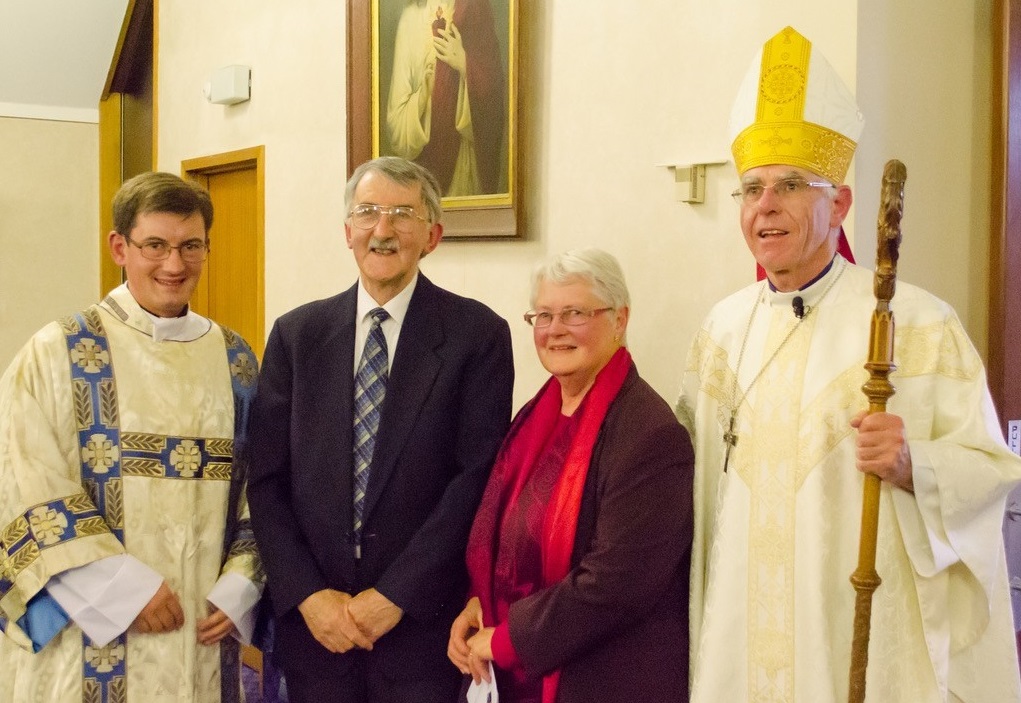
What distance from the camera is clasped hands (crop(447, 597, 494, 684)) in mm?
2182

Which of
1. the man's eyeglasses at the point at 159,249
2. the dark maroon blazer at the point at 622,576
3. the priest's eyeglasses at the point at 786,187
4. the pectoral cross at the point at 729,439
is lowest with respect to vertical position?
the dark maroon blazer at the point at 622,576

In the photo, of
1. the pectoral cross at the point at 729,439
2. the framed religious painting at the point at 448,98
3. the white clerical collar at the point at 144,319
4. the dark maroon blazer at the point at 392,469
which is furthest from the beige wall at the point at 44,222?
the pectoral cross at the point at 729,439

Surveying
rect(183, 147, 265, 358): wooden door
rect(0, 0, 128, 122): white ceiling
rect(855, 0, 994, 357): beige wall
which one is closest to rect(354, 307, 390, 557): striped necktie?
rect(855, 0, 994, 357): beige wall

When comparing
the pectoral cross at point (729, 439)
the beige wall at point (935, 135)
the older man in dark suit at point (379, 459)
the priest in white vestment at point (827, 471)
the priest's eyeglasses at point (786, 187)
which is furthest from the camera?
the beige wall at point (935, 135)

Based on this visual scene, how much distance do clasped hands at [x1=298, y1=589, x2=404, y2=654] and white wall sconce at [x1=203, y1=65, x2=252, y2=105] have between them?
3.34 m

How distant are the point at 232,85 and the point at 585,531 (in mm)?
3650

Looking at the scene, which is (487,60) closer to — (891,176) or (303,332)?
(303,332)

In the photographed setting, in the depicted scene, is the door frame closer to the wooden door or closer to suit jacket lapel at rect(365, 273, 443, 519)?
suit jacket lapel at rect(365, 273, 443, 519)

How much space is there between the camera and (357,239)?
7.98 feet

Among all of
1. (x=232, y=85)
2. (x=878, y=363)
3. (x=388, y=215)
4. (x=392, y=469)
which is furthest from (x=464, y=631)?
(x=232, y=85)

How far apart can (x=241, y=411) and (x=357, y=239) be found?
1.75 feet

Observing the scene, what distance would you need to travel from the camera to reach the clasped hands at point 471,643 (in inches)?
85.9

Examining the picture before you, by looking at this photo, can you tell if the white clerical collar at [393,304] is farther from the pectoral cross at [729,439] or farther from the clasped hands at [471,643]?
the pectoral cross at [729,439]

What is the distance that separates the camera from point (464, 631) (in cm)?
231
